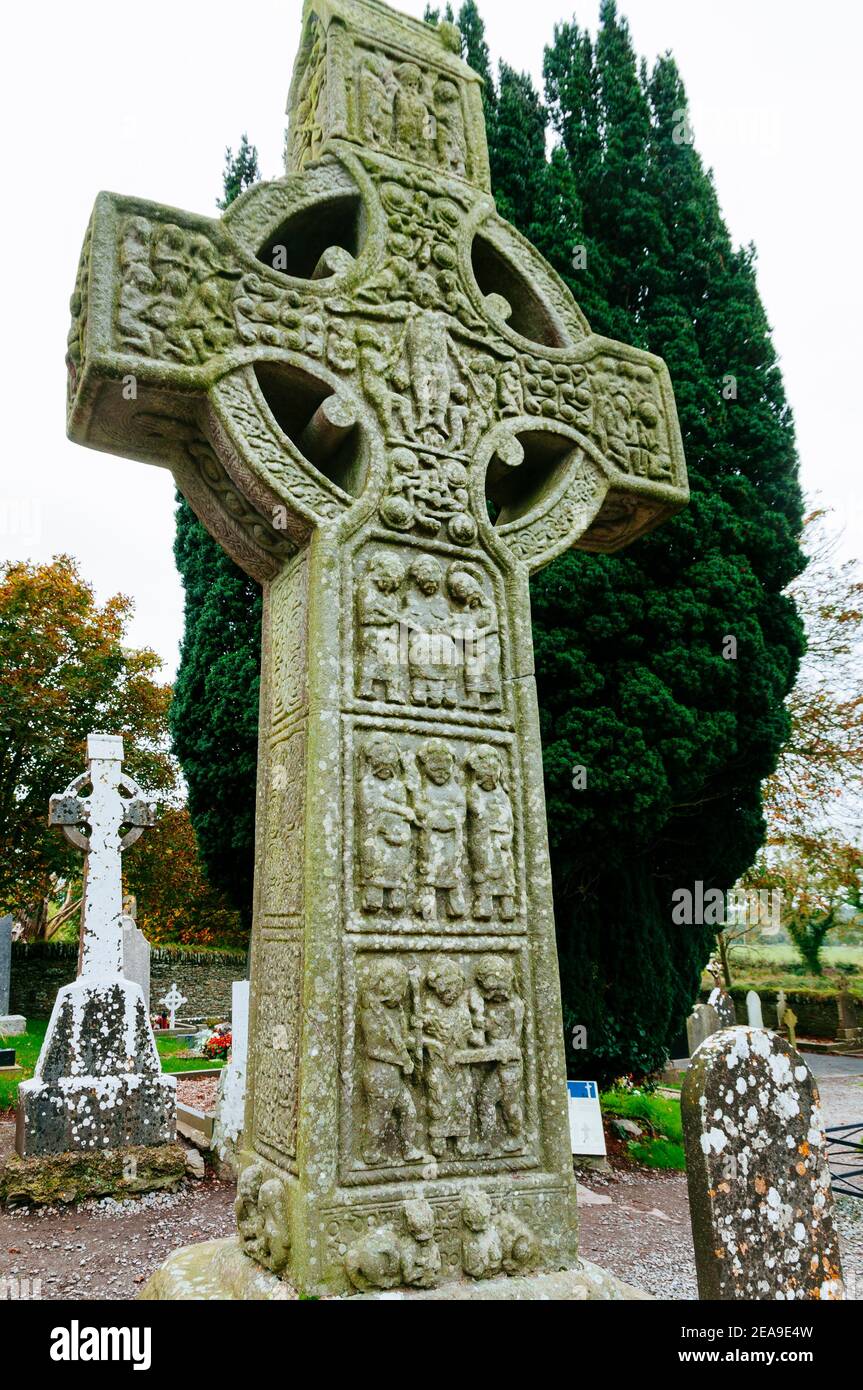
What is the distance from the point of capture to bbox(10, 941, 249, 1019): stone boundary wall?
21047 mm

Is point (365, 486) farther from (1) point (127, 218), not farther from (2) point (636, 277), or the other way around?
(2) point (636, 277)

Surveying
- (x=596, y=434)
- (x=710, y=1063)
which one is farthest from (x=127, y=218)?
(x=710, y=1063)

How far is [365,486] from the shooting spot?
3547 mm

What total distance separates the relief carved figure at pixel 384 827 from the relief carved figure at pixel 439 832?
0.06m

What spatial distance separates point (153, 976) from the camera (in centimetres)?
2127

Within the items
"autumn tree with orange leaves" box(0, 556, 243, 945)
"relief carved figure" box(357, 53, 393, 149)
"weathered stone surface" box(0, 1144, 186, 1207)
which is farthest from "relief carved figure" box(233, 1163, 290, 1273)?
"autumn tree with orange leaves" box(0, 556, 243, 945)

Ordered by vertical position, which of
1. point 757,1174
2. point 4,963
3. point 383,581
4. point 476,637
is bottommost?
point 757,1174

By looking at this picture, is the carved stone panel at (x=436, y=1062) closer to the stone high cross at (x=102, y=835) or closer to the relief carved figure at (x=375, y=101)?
the relief carved figure at (x=375, y=101)

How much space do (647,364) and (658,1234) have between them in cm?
599

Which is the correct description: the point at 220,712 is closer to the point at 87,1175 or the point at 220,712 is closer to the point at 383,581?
the point at 87,1175

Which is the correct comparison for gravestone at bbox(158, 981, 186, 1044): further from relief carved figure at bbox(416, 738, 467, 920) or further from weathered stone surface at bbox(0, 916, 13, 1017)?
relief carved figure at bbox(416, 738, 467, 920)

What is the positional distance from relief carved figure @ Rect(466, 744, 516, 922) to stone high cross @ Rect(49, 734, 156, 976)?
636 cm

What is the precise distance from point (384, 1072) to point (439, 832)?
2.68ft

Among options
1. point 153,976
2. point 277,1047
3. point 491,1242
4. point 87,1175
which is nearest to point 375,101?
point 277,1047
